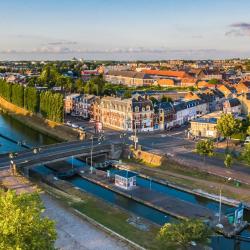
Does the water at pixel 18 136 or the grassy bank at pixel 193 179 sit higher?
the grassy bank at pixel 193 179

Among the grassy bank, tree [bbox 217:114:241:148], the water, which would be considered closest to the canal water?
the water

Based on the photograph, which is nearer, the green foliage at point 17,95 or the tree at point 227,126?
the tree at point 227,126

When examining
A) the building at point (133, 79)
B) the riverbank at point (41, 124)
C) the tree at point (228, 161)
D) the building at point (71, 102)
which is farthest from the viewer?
the building at point (133, 79)

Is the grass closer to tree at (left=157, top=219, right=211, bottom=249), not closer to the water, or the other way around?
tree at (left=157, top=219, right=211, bottom=249)

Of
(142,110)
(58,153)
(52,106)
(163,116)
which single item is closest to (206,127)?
(163,116)

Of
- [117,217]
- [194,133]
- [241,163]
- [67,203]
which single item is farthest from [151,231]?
[194,133]

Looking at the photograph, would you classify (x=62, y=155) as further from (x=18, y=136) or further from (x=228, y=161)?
(x=18, y=136)

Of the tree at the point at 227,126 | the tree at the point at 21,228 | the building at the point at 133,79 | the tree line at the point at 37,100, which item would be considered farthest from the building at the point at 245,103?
the tree at the point at 21,228

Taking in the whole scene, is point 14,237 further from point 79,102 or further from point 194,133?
point 79,102

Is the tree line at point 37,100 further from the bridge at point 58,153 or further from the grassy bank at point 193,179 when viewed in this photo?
the grassy bank at point 193,179
